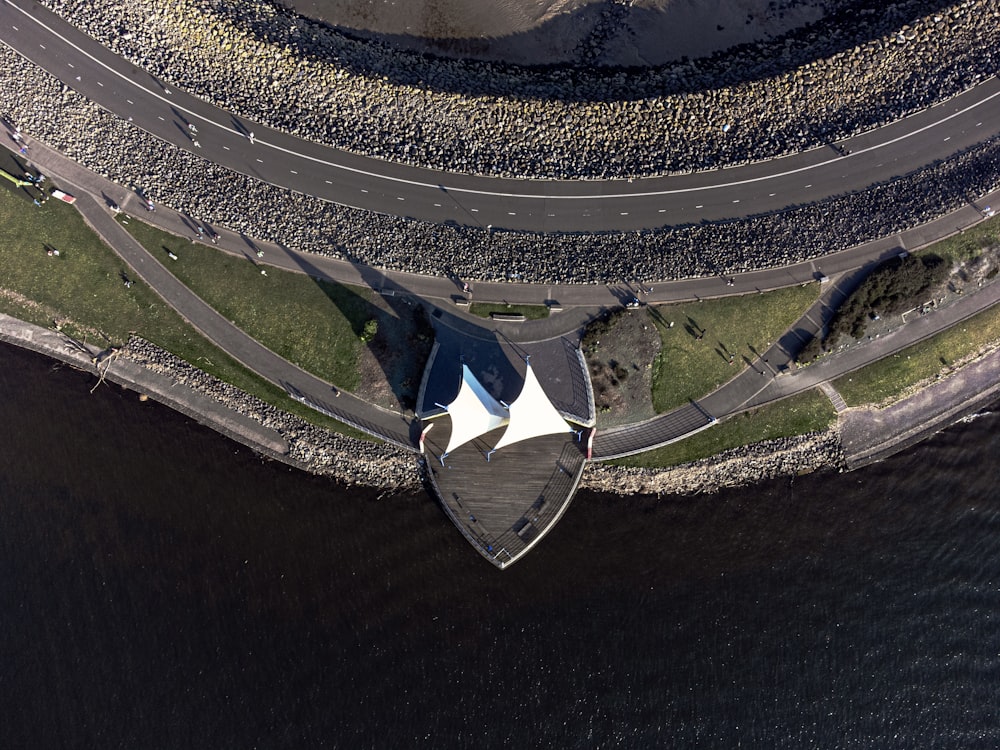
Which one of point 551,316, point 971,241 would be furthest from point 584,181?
point 971,241

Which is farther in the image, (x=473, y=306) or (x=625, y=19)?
(x=625, y=19)

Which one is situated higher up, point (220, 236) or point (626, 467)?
point (220, 236)

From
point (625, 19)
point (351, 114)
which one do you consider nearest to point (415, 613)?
point (351, 114)

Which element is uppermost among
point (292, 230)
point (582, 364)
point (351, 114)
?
point (351, 114)

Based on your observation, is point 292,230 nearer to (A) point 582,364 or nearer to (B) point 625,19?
(A) point 582,364

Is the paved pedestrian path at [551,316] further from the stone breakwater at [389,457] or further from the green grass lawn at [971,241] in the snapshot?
the stone breakwater at [389,457]
